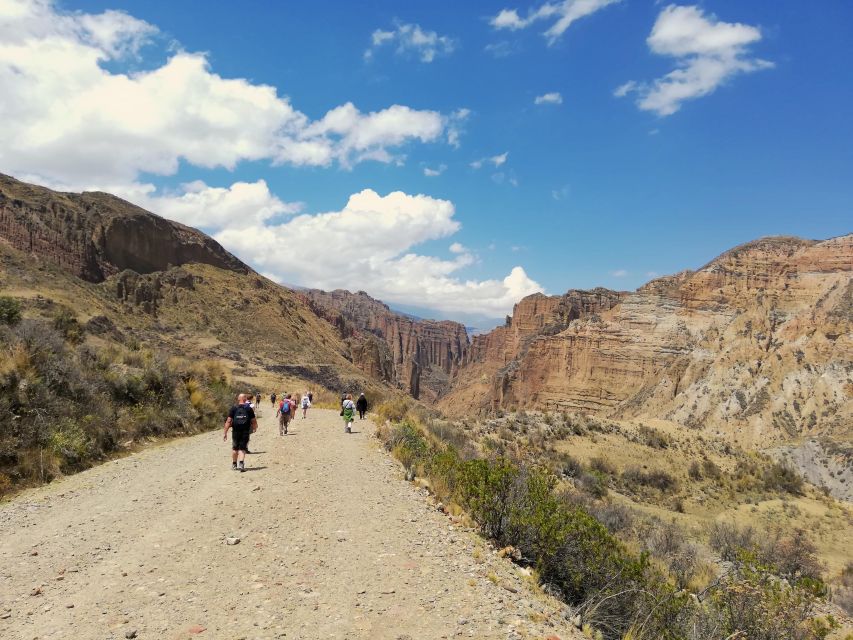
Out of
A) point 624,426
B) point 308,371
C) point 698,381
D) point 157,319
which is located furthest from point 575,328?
point 157,319

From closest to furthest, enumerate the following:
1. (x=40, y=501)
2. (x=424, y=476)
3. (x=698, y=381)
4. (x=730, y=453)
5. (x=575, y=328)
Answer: (x=40, y=501) → (x=424, y=476) → (x=730, y=453) → (x=698, y=381) → (x=575, y=328)

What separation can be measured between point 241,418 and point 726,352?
6580 cm

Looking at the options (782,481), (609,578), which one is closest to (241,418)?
(609,578)

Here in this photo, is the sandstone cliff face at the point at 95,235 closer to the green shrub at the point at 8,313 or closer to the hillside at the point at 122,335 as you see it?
the hillside at the point at 122,335

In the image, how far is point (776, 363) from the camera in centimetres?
5453

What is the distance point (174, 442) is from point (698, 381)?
62.7 metres

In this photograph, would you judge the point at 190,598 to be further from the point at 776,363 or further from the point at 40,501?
the point at 776,363

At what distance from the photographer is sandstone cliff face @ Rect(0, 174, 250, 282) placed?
2894 inches

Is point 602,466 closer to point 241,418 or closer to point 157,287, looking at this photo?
point 241,418

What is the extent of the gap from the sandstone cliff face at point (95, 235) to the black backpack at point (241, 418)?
76771mm

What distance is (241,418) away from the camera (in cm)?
1157

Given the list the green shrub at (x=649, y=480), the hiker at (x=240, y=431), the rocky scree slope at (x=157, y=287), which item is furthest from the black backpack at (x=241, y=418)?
the rocky scree slope at (x=157, y=287)

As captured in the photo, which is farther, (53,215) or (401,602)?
(53,215)

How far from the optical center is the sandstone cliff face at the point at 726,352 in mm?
49406
